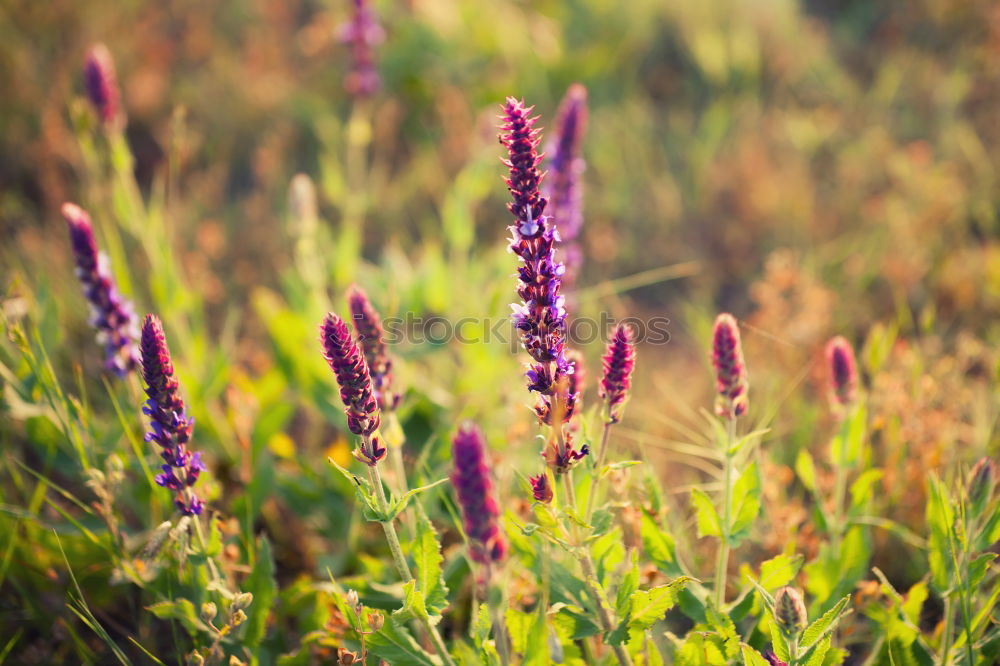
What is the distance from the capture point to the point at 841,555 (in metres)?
2.33

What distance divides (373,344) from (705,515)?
1070mm

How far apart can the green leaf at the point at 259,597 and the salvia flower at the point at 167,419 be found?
35 centimetres

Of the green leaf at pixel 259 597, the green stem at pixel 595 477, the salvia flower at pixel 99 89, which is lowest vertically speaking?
the green leaf at pixel 259 597

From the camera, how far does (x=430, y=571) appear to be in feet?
6.08

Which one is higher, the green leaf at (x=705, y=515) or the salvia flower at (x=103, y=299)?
the salvia flower at (x=103, y=299)

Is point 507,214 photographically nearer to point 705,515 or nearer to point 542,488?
point 705,515

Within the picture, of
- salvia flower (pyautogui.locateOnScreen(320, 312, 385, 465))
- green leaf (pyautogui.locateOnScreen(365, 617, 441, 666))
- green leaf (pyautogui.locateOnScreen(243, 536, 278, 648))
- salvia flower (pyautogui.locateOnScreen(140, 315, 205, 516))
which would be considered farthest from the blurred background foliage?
salvia flower (pyautogui.locateOnScreen(320, 312, 385, 465))

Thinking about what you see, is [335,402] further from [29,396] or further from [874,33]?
[874,33]

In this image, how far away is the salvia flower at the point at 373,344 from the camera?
2152 mm

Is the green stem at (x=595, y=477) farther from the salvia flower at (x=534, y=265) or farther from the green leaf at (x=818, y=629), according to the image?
the green leaf at (x=818, y=629)

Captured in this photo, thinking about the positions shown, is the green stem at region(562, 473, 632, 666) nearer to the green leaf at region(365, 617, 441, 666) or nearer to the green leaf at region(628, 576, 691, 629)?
the green leaf at region(628, 576, 691, 629)

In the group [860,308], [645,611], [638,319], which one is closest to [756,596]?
[645,611]

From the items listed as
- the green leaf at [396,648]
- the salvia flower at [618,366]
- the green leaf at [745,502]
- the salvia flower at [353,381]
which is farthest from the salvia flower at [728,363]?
the green leaf at [396,648]

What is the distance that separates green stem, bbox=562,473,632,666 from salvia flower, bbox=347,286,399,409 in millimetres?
675
